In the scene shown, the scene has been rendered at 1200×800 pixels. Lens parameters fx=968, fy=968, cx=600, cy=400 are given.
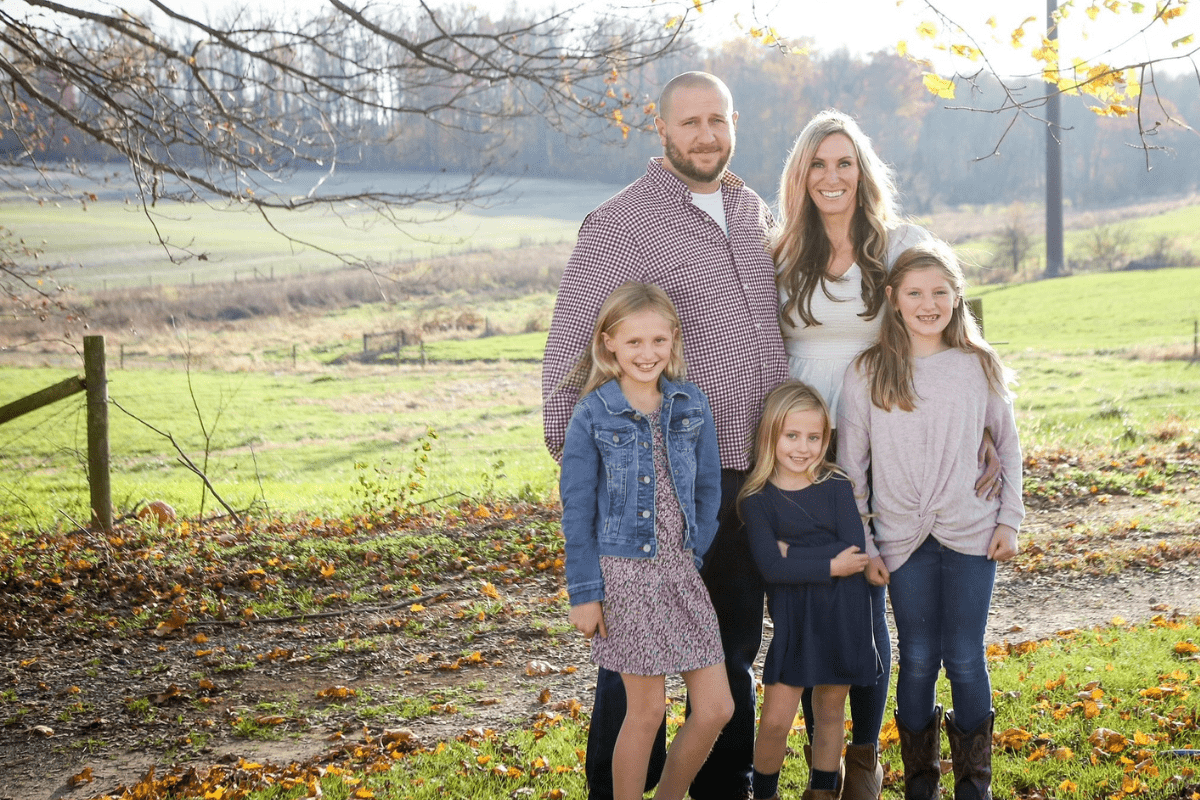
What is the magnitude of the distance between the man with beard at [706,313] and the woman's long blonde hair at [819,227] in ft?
0.32

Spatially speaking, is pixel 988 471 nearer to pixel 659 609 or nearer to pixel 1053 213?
pixel 659 609

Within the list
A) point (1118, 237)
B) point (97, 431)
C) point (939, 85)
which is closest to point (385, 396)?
point (97, 431)

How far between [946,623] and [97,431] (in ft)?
21.8

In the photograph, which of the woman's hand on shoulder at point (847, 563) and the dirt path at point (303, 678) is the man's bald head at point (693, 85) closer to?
the woman's hand on shoulder at point (847, 563)

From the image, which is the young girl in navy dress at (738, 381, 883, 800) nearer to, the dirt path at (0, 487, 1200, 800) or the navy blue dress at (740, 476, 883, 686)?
the navy blue dress at (740, 476, 883, 686)

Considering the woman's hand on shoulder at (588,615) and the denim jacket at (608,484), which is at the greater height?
the denim jacket at (608,484)

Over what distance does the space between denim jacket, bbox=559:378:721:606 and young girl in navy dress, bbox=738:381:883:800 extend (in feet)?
1.03

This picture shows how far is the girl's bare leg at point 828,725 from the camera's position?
3.04m

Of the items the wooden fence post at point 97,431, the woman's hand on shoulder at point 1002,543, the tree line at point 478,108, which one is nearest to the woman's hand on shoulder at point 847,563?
the woman's hand on shoulder at point 1002,543

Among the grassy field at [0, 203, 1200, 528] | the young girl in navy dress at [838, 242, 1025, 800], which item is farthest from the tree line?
the young girl in navy dress at [838, 242, 1025, 800]

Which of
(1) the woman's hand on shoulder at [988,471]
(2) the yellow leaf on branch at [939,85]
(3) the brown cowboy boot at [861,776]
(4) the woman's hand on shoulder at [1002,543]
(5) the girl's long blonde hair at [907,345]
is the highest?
(2) the yellow leaf on branch at [939,85]

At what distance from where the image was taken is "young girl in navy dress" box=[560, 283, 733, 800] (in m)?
2.79

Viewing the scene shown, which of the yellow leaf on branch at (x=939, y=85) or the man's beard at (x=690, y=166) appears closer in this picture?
the man's beard at (x=690, y=166)

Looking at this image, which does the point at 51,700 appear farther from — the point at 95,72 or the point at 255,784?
the point at 95,72
